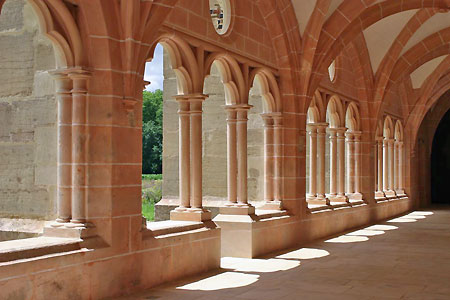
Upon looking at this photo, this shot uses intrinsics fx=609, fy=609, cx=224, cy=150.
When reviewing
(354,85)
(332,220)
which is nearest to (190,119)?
(332,220)

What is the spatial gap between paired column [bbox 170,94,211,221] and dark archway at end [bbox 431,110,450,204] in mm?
15509

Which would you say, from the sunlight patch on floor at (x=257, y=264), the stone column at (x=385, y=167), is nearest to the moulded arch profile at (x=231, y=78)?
the sunlight patch on floor at (x=257, y=264)

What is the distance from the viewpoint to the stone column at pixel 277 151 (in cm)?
845

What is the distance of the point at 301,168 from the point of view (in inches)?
348

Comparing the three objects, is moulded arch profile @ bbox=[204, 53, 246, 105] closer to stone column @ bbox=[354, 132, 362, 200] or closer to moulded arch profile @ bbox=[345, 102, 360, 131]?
moulded arch profile @ bbox=[345, 102, 360, 131]

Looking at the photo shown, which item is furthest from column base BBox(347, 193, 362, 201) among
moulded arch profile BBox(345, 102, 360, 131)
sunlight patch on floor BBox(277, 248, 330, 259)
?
sunlight patch on floor BBox(277, 248, 330, 259)

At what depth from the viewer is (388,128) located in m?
15.7

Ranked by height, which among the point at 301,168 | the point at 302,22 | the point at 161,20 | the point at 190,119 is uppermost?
the point at 302,22

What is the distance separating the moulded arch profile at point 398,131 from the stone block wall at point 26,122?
12.5m

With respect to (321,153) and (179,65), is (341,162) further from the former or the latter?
(179,65)

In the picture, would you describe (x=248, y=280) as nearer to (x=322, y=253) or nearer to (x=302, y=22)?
(x=322, y=253)

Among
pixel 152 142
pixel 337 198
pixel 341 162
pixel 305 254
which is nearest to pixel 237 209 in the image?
pixel 305 254

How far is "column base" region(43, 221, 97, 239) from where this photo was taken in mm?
4828

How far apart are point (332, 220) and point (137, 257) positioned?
5.56 meters
